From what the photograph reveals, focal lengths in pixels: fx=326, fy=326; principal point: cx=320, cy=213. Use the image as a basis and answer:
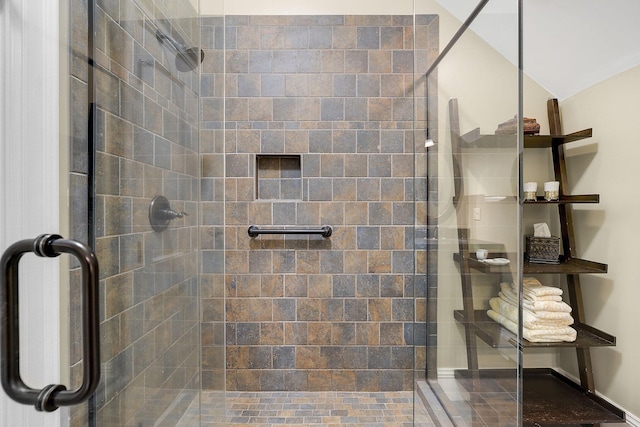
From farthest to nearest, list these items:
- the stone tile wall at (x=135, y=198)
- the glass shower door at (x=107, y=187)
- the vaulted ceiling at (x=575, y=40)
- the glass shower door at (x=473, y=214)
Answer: the vaulted ceiling at (x=575, y=40) < the glass shower door at (x=473, y=214) < the stone tile wall at (x=135, y=198) < the glass shower door at (x=107, y=187)

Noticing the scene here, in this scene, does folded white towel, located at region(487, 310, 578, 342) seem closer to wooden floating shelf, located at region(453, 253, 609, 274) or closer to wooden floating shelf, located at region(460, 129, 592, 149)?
wooden floating shelf, located at region(453, 253, 609, 274)

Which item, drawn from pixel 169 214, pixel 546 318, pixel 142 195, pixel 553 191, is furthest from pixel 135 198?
pixel 553 191

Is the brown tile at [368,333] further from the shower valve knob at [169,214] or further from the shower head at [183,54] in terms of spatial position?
the shower head at [183,54]

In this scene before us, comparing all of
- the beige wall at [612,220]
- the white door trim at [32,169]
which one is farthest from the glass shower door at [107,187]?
the beige wall at [612,220]

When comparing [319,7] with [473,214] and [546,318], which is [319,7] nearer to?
Result: [473,214]

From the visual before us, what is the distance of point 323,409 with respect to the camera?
1646 mm

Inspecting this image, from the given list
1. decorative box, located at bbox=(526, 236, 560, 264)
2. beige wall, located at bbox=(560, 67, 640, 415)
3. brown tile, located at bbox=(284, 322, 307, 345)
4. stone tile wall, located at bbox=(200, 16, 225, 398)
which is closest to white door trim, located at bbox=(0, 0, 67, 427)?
stone tile wall, located at bbox=(200, 16, 225, 398)

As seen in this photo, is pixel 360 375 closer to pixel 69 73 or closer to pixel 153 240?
pixel 153 240

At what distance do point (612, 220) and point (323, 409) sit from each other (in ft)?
5.67

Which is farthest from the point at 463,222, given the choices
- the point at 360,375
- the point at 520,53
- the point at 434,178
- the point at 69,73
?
the point at 69,73

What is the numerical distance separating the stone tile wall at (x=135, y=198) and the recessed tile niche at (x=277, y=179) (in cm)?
85

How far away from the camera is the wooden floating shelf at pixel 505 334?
3.62 ft

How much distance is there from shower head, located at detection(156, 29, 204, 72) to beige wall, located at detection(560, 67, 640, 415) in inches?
75.2

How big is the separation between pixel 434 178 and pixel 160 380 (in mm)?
1364
